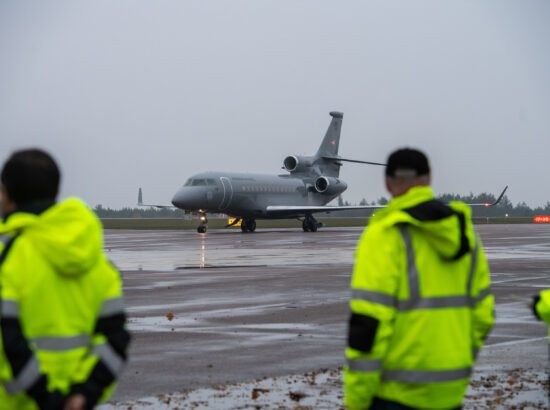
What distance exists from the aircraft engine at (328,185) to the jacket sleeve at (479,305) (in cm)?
5380

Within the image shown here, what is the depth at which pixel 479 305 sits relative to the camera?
4.54m

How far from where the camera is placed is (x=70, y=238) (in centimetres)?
357

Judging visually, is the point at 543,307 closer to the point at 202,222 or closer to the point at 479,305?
the point at 479,305

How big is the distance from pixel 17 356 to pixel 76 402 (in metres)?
0.29

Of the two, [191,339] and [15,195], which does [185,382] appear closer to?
[191,339]

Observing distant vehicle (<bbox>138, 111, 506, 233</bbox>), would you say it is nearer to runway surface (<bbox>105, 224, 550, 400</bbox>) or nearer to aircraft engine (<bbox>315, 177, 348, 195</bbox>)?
aircraft engine (<bbox>315, 177, 348, 195</bbox>)

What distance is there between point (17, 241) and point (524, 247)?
3226 cm

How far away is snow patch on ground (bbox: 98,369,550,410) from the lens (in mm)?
7449

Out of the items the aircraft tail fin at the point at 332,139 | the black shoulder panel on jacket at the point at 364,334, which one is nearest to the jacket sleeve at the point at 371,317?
the black shoulder panel on jacket at the point at 364,334

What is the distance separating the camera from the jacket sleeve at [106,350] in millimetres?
3627

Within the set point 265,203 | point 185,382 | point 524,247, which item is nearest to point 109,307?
point 185,382

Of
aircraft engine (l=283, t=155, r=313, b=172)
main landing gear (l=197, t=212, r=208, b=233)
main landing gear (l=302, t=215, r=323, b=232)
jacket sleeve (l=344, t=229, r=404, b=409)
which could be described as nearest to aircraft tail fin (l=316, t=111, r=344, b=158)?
aircraft engine (l=283, t=155, r=313, b=172)

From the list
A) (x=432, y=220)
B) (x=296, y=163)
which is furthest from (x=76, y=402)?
(x=296, y=163)

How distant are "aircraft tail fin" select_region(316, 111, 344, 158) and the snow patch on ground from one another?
5296 cm
